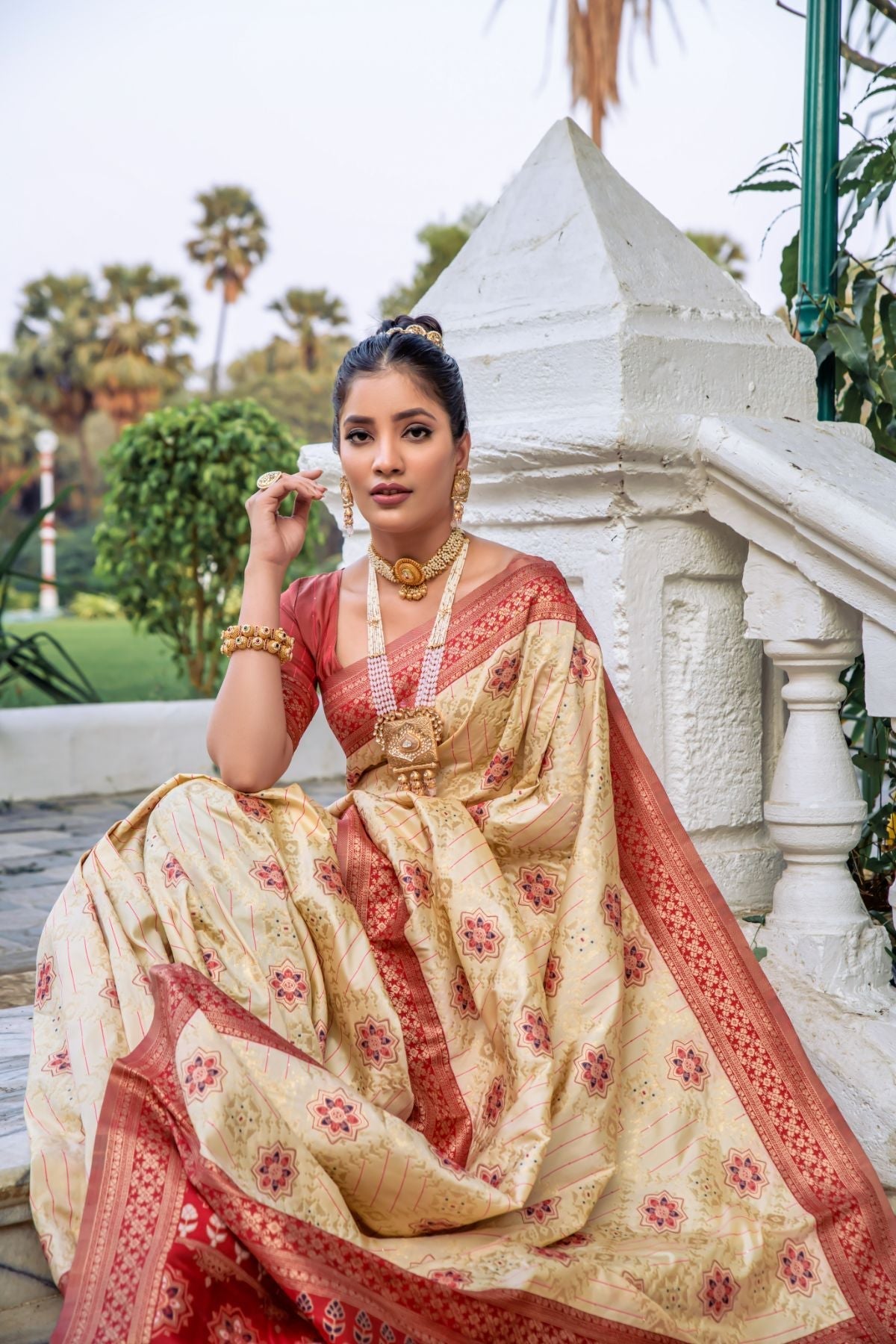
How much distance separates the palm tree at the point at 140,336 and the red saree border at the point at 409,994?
110ft

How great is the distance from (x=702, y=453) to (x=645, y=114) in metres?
25.6

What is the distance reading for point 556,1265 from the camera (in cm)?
156

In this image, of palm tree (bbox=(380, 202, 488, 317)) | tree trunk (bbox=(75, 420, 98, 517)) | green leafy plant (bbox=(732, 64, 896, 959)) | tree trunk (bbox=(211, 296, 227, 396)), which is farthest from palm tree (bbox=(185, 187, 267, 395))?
green leafy plant (bbox=(732, 64, 896, 959))

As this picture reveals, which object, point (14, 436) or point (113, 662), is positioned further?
point (14, 436)

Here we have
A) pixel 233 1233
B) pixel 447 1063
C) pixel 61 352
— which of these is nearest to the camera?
pixel 233 1233

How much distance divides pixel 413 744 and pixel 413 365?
54 centimetres

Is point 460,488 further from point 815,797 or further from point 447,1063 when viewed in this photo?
point 447,1063

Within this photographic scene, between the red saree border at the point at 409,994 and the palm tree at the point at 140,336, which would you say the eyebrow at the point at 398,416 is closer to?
the red saree border at the point at 409,994

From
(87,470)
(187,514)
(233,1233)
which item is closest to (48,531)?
(87,470)

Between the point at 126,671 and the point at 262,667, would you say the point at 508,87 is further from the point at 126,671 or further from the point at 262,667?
the point at 262,667

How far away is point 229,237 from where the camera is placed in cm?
3381

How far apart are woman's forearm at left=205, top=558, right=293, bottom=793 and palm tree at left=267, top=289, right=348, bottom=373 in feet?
109

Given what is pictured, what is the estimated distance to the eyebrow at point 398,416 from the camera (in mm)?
1949

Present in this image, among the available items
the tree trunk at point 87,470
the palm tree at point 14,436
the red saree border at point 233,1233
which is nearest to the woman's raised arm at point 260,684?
the red saree border at point 233,1233
